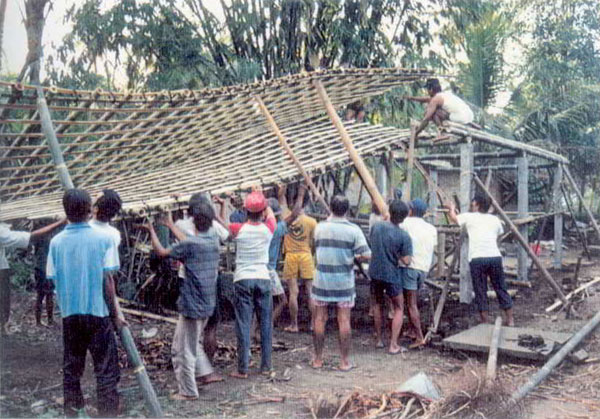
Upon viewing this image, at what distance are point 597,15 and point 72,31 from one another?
7.20 metres

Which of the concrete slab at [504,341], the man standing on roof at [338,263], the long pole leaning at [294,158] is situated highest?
the long pole leaning at [294,158]

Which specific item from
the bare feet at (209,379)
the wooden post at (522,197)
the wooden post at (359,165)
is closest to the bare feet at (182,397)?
the bare feet at (209,379)

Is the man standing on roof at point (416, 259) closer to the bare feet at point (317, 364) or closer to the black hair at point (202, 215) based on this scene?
the bare feet at point (317, 364)

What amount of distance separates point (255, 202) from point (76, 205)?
1.65 m

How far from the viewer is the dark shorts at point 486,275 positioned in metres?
6.21

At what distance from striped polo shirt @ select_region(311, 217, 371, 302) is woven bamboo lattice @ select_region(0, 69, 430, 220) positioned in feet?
1.92

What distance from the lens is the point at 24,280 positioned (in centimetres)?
881

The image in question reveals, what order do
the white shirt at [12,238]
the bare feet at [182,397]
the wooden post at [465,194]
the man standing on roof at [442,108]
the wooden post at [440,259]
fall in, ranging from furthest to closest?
the wooden post at [440,259]
the wooden post at [465,194]
the man standing on roof at [442,108]
the bare feet at [182,397]
the white shirt at [12,238]

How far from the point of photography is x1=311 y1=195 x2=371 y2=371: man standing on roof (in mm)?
5051

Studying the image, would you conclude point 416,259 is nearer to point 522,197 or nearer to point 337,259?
point 337,259

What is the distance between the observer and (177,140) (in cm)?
542

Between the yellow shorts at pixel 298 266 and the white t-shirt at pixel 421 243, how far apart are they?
1.15m

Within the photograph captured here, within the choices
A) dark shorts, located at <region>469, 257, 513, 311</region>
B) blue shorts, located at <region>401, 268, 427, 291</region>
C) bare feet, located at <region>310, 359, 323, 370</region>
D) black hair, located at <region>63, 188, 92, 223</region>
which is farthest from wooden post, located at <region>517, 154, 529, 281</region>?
black hair, located at <region>63, 188, 92, 223</region>

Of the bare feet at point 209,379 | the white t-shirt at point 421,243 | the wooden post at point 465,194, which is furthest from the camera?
the wooden post at point 465,194
